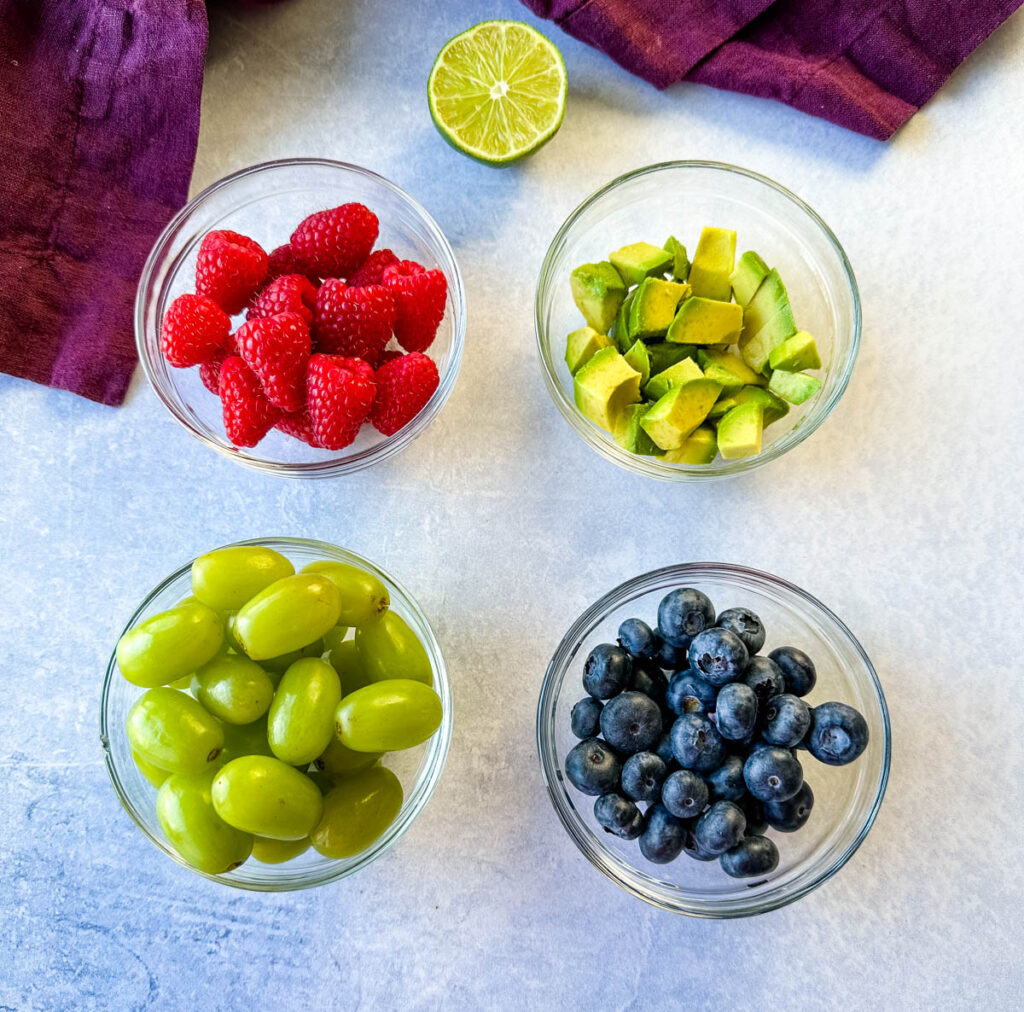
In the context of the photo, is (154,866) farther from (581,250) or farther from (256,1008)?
(581,250)

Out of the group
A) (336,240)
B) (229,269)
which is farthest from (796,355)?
(229,269)

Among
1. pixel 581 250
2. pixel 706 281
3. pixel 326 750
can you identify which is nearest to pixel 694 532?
pixel 706 281

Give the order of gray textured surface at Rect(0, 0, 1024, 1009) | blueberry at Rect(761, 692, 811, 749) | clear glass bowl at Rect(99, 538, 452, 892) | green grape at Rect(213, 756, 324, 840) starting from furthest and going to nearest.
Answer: gray textured surface at Rect(0, 0, 1024, 1009) → clear glass bowl at Rect(99, 538, 452, 892) → blueberry at Rect(761, 692, 811, 749) → green grape at Rect(213, 756, 324, 840)

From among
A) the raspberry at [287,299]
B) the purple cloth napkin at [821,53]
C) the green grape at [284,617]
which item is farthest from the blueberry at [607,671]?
the purple cloth napkin at [821,53]

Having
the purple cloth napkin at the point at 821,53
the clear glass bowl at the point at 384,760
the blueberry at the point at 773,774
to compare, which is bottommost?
the clear glass bowl at the point at 384,760

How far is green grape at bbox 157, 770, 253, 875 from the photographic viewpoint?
97 centimetres

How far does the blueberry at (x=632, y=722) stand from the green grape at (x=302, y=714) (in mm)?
313

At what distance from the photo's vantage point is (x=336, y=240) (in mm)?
1149

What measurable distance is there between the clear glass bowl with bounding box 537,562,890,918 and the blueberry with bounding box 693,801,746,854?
0.16 m

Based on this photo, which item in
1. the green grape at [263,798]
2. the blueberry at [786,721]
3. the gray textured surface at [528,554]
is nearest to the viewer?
the green grape at [263,798]

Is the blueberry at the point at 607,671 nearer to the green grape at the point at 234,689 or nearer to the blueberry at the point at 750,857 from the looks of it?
the blueberry at the point at 750,857

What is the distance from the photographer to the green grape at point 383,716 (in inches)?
37.8

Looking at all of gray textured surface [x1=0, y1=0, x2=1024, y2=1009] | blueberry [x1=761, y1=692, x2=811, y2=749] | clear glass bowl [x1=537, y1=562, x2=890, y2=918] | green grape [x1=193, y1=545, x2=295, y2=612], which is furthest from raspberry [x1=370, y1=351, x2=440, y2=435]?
blueberry [x1=761, y1=692, x2=811, y2=749]

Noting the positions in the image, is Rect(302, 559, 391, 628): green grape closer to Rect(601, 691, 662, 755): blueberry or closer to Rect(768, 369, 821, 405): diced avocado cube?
Rect(601, 691, 662, 755): blueberry
